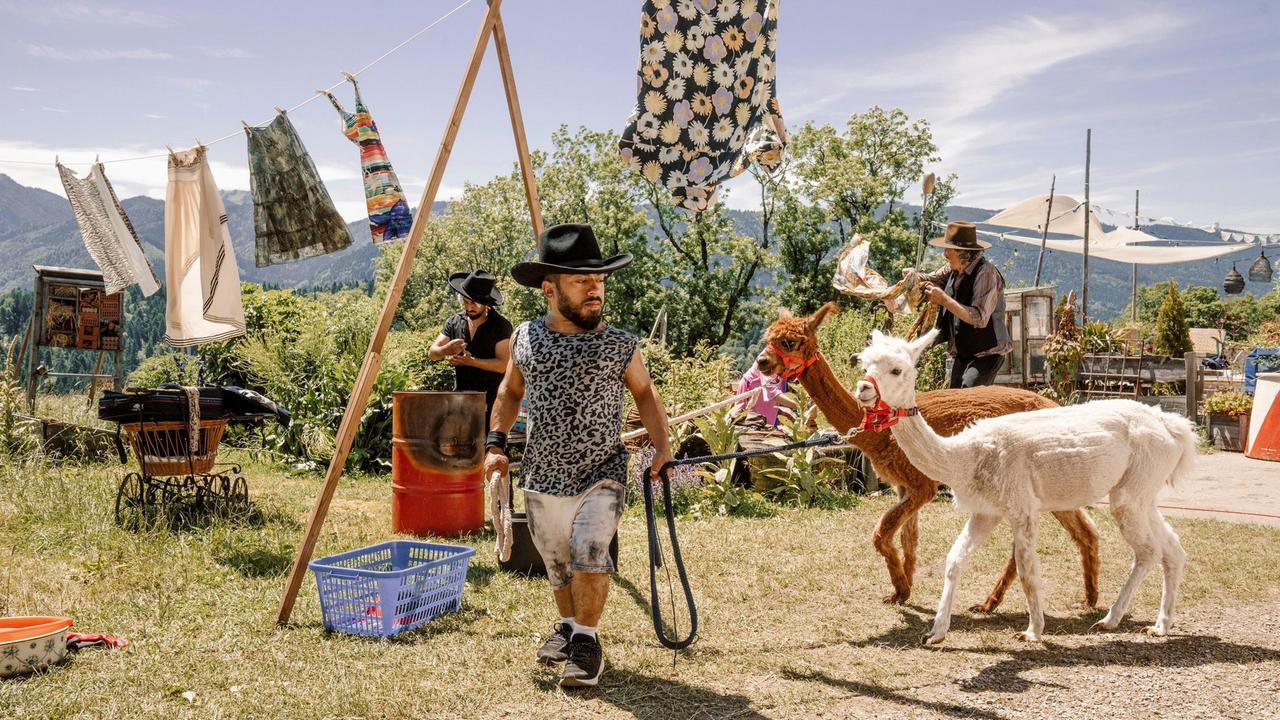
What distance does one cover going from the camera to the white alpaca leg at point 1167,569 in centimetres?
469

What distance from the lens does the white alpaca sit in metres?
4.54

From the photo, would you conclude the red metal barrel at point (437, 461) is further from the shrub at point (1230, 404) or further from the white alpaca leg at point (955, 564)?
the shrub at point (1230, 404)

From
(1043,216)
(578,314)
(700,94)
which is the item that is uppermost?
(1043,216)

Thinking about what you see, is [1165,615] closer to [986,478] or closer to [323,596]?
[986,478]

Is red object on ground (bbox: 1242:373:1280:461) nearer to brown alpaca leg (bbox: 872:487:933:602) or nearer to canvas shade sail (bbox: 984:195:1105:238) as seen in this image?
brown alpaca leg (bbox: 872:487:933:602)

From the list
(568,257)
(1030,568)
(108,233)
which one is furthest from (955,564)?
(108,233)

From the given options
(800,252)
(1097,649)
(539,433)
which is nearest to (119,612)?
(539,433)

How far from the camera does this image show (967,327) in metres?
6.16

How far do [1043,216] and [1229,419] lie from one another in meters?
15.3

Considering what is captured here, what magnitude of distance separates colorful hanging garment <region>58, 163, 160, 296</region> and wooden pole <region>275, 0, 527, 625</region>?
124 inches

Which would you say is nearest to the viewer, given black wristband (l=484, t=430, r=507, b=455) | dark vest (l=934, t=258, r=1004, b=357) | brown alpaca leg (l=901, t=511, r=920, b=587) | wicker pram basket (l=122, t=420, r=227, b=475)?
black wristband (l=484, t=430, r=507, b=455)

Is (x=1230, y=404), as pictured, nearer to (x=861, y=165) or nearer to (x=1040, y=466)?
(x=1040, y=466)

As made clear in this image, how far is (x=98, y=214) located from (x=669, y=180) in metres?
4.69

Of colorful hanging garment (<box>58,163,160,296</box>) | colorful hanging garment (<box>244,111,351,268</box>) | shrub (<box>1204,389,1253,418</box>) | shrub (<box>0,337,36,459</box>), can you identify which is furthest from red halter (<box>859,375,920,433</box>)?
shrub (<box>1204,389,1253,418</box>)
